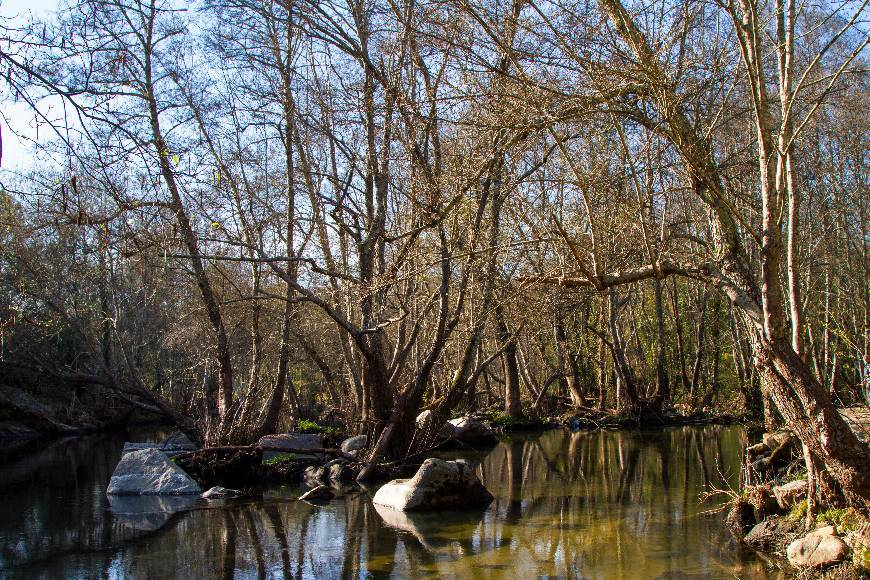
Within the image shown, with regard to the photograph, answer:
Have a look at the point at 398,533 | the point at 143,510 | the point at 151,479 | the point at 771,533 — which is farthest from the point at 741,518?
the point at 151,479

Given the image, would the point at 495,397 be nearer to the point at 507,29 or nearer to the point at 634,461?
the point at 634,461

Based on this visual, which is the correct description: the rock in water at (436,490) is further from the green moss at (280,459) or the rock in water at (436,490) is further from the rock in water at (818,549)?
the rock in water at (818,549)

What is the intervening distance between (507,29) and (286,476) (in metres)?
9.46

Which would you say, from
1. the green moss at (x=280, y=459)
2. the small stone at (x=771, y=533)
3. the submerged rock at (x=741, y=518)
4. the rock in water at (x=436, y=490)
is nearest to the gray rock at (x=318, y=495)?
the rock in water at (x=436, y=490)

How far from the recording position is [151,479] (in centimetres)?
1371

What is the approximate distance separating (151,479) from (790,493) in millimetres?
10121

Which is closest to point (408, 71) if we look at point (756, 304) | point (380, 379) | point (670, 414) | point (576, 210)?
point (576, 210)

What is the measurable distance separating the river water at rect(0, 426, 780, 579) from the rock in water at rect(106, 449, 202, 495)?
1.44 feet

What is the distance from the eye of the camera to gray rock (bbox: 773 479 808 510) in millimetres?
8594

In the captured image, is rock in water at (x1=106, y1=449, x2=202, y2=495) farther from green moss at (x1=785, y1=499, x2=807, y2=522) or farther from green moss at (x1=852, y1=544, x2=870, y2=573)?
green moss at (x1=852, y1=544, x2=870, y2=573)

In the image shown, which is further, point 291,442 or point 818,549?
point 291,442

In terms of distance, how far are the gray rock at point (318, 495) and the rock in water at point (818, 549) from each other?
722 cm

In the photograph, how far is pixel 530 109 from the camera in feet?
27.9

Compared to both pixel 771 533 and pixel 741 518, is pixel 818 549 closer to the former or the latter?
pixel 771 533
